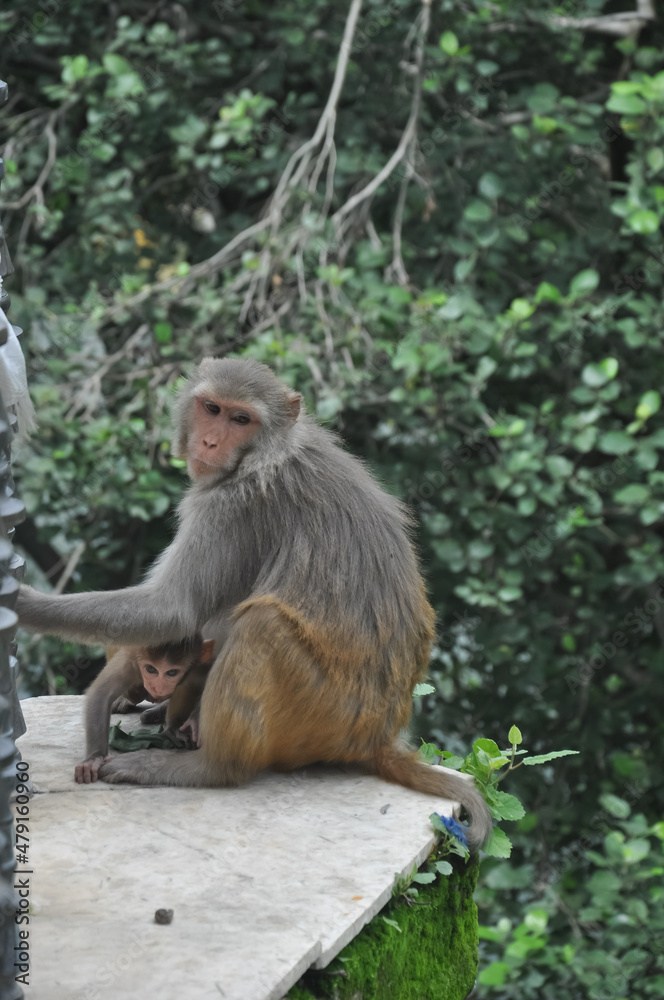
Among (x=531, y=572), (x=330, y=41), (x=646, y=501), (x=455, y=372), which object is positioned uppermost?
(x=330, y=41)

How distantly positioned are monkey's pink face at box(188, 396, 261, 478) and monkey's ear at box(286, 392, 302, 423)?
136 millimetres

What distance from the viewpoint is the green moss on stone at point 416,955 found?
2.79 metres

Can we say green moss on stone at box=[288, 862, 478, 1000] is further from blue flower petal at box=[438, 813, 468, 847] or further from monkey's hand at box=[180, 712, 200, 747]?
monkey's hand at box=[180, 712, 200, 747]

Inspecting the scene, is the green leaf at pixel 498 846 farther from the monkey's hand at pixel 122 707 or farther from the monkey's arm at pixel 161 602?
the monkey's hand at pixel 122 707

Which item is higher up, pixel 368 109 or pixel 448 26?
pixel 448 26

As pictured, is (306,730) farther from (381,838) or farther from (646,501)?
(646,501)

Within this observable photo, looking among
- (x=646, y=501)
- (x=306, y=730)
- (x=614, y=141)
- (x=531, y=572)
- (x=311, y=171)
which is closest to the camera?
(x=306, y=730)

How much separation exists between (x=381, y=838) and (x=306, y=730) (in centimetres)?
44

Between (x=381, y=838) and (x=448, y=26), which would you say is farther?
(x=448, y=26)

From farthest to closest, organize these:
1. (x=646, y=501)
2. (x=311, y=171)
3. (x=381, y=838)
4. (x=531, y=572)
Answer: (x=311, y=171)
(x=531, y=572)
(x=646, y=501)
(x=381, y=838)

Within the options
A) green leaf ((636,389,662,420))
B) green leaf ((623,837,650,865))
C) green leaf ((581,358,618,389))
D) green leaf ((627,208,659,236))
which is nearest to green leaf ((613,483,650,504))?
green leaf ((636,389,662,420))

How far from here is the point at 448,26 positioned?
6121 mm

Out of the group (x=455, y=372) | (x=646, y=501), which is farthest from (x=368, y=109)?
(x=646, y=501)

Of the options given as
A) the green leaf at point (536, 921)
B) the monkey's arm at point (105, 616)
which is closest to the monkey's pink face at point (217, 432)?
the monkey's arm at point (105, 616)
